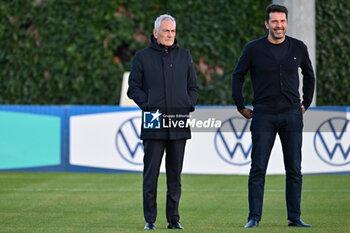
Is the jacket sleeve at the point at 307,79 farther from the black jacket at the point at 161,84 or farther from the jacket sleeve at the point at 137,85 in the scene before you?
the jacket sleeve at the point at 137,85

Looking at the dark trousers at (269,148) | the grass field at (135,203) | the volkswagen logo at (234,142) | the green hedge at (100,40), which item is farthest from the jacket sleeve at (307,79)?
the green hedge at (100,40)

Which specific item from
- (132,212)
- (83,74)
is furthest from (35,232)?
(83,74)

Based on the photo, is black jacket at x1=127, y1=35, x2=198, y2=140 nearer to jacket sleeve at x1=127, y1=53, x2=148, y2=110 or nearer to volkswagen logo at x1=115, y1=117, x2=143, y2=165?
jacket sleeve at x1=127, y1=53, x2=148, y2=110

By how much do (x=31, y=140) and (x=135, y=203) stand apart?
458cm

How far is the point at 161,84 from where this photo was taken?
7.05 m

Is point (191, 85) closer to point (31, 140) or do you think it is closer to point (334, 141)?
point (334, 141)

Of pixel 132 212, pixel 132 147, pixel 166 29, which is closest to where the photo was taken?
pixel 166 29

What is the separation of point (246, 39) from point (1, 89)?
4.79 meters

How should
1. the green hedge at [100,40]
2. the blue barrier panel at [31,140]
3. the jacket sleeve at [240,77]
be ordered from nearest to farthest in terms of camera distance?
1. the jacket sleeve at [240,77]
2. the blue barrier panel at [31,140]
3. the green hedge at [100,40]

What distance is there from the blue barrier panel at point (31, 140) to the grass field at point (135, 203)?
33 cm

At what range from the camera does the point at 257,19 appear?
1661cm

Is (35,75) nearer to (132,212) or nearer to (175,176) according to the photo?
(132,212)

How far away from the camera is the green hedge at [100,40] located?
16.5m

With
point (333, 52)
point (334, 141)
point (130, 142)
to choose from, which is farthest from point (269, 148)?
point (333, 52)
